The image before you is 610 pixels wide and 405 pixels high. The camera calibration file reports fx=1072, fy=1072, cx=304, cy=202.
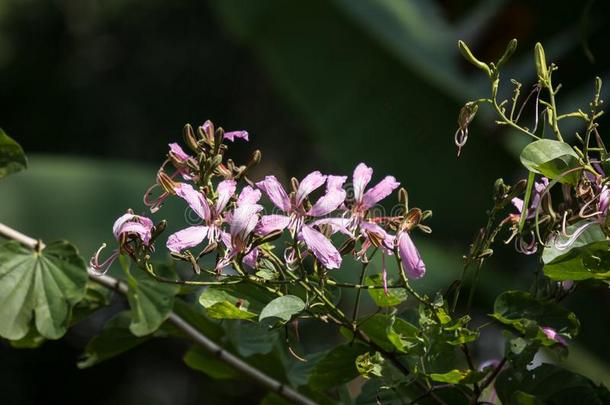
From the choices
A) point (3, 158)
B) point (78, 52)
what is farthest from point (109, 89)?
point (3, 158)

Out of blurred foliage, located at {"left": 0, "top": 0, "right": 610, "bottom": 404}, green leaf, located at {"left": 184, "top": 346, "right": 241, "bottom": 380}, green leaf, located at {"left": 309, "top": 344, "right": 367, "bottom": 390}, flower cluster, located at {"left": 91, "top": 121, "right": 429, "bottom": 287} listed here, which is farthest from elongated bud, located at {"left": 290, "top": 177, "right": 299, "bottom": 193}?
blurred foliage, located at {"left": 0, "top": 0, "right": 610, "bottom": 404}

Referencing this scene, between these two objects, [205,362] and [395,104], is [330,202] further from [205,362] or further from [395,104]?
[395,104]

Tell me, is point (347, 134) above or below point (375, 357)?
below

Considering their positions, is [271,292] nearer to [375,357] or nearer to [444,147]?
[375,357]

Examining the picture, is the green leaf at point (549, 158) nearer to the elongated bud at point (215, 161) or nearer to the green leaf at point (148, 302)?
the elongated bud at point (215, 161)

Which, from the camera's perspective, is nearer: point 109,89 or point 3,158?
point 3,158
